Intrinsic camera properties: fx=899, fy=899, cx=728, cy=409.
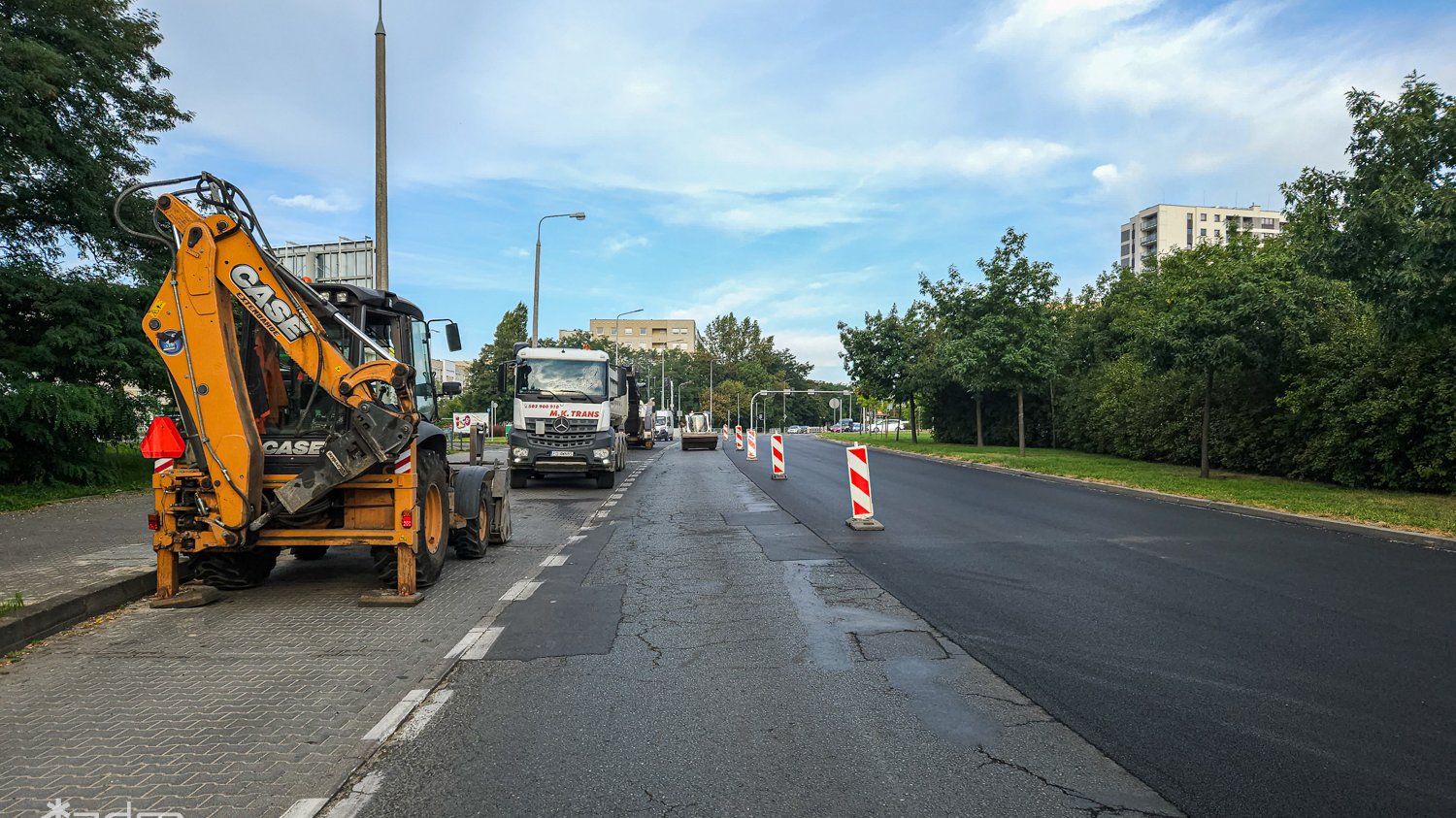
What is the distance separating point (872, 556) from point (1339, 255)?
948 centimetres

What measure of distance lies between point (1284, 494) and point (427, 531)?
49.4ft

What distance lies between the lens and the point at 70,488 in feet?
50.0

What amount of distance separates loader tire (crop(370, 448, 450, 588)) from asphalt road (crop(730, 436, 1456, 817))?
4142 mm

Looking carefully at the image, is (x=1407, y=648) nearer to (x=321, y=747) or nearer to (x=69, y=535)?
(x=321, y=747)

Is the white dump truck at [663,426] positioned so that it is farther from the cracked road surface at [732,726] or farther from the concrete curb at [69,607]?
the cracked road surface at [732,726]

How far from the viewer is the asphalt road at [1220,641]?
3.88 m

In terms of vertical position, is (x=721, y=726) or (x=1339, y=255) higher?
(x=1339, y=255)

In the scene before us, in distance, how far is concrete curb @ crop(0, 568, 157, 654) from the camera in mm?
6086

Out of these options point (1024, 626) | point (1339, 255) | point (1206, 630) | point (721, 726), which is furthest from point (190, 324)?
point (1339, 255)

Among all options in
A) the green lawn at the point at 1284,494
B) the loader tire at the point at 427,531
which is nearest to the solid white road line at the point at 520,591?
the loader tire at the point at 427,531

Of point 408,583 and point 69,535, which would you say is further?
point 69,535

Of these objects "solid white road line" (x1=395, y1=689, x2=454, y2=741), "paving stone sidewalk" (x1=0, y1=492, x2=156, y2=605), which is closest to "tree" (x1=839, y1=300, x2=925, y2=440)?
"paving stone sidewalk" (x1=0, y1=492, x2=156, y2=605)

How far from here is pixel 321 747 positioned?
4246mm

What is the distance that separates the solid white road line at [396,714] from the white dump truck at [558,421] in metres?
14.3
